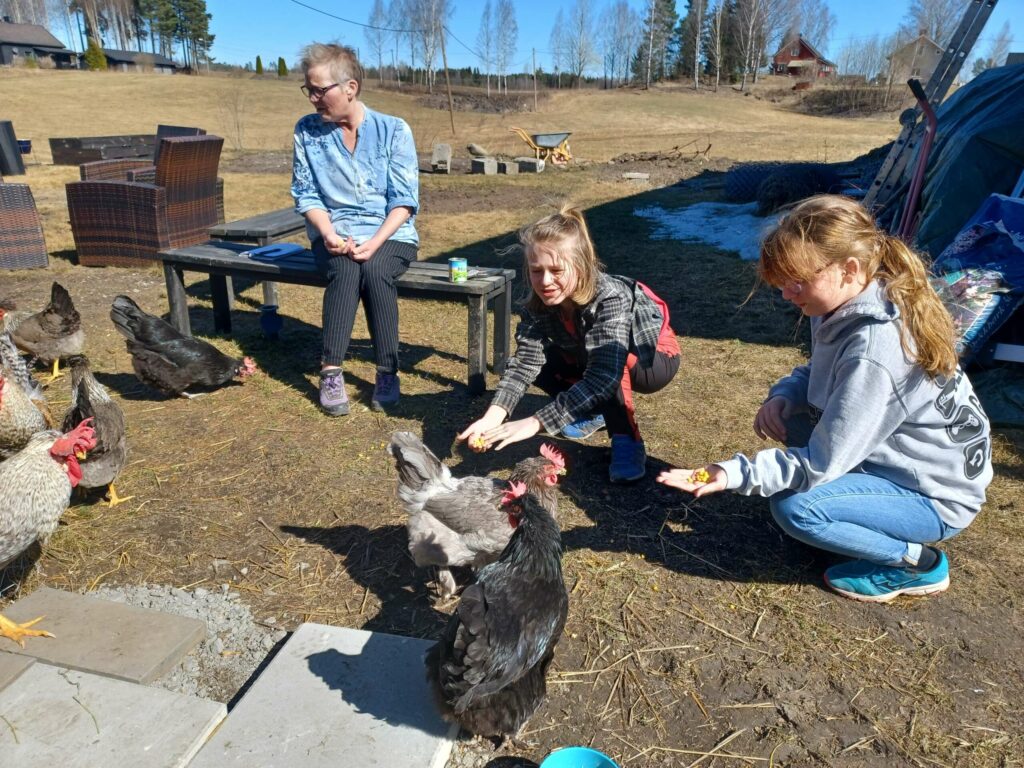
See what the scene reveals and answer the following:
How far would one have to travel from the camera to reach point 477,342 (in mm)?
4293

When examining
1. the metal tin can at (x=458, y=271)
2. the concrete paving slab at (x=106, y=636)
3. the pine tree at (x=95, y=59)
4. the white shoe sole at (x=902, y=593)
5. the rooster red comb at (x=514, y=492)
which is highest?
the pine tree at (x=95, y=59)

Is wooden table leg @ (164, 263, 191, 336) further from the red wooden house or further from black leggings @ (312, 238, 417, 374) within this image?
the red wooden house

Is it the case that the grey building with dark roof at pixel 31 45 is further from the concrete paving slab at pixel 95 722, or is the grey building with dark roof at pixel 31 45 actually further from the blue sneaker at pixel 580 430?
the concrete paving slab at pixel 95 722

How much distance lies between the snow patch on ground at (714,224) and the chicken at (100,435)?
6.68m

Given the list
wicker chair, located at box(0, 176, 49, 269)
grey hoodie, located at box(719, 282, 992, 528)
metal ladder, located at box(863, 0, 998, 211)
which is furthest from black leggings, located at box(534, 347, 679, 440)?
wicker chair, located at box(0, 176, 49, 269)

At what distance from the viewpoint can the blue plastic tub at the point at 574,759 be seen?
1.78 meters

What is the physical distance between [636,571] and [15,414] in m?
3.15

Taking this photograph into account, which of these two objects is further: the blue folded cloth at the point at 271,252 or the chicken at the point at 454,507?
the blue folded cloth at the point at 271,252

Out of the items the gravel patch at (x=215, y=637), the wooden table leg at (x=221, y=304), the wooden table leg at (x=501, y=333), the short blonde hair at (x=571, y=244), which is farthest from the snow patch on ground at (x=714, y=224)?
the gravel patch at (x=215, y=637)

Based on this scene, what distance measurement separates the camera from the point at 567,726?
6.86ft

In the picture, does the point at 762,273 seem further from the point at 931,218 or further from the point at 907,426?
the point at 931,218

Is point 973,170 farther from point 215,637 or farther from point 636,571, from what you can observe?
point 215,637

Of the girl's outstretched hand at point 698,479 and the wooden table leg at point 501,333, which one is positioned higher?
the girl's outstretched hand at point 698,479

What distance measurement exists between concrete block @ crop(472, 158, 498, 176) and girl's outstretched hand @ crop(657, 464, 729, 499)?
1406 cm
